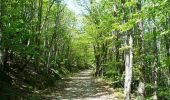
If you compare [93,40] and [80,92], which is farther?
[93,40]

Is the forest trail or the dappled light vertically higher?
the dappled light

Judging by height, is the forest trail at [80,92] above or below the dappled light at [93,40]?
below

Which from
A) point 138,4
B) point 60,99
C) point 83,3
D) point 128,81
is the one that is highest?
point 83,3

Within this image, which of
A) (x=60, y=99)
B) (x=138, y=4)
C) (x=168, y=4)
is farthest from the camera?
(x=60, y=99)

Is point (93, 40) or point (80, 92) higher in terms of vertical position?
point (93, 40)

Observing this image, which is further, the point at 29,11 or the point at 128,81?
the point at 29,11

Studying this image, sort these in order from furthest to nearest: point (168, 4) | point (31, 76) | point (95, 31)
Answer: point (95, 31), point (31, 76), point (168, 4)

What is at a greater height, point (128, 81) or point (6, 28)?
point (6, 28)

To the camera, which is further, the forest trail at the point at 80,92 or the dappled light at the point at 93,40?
the forest trail at the point at 80,92

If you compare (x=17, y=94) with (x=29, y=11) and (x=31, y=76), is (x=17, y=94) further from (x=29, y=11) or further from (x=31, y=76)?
(x=29, y=11)

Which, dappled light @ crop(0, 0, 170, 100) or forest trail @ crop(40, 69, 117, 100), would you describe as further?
forest trail @ crop(40, 69, 117, 100)

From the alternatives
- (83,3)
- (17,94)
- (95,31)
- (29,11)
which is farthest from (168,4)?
(83,3)

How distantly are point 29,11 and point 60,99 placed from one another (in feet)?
31.0

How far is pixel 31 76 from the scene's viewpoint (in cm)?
2447
